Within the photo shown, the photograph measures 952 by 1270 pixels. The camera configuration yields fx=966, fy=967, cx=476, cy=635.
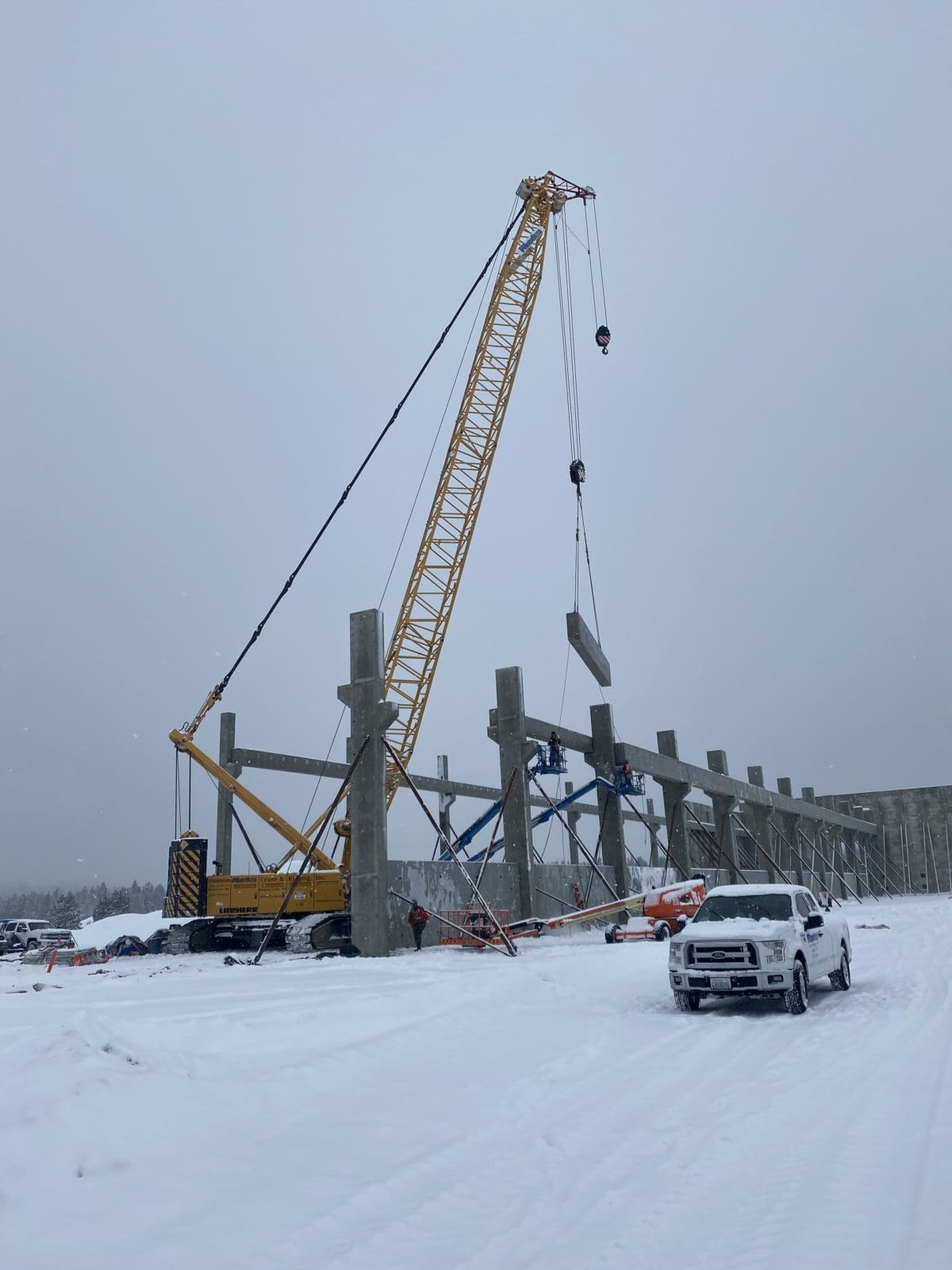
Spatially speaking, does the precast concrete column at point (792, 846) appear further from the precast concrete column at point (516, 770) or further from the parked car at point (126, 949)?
the parked car at point (126, 949)

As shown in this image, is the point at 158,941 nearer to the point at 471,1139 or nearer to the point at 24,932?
the point at 24,932

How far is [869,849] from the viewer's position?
3199 inches

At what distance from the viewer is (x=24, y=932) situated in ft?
121

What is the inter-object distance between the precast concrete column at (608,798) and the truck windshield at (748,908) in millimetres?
22205

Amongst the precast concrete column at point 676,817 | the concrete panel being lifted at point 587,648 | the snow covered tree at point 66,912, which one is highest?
the concrete panel being lifted at point 587,648

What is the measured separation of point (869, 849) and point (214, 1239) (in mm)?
84808

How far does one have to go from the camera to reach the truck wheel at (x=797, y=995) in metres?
12.5

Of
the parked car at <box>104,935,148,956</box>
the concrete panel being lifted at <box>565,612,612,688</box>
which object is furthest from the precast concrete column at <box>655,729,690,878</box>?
the parked car at <box>104,935,148,956</box>

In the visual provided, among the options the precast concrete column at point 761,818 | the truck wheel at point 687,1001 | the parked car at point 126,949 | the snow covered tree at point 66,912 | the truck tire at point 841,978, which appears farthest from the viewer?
the snow covered tree at point 66,912

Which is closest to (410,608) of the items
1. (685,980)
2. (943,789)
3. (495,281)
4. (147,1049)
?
(495,281)

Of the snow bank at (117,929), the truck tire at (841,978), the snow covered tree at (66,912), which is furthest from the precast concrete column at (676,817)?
the snow covered tree at (66,912)

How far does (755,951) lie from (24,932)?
32608mm

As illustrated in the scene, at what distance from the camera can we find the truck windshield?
13953 mm

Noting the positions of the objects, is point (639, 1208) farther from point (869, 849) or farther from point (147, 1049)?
point (869, 849)
